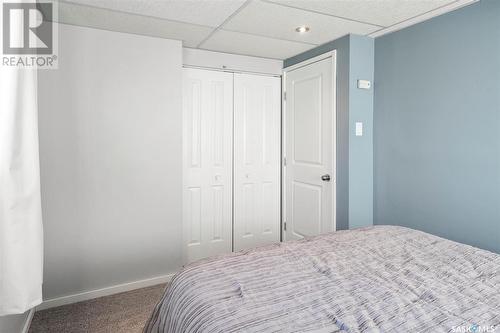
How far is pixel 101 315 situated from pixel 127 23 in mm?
2216

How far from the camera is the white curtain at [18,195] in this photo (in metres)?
1.25

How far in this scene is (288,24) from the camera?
8.07 ft

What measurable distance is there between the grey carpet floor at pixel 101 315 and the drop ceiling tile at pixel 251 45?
7.51ft

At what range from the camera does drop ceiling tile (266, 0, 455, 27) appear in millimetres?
2090

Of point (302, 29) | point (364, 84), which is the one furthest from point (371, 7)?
point (364, 84)

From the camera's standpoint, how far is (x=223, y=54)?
3236 mm

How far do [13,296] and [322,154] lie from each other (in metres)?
2.52

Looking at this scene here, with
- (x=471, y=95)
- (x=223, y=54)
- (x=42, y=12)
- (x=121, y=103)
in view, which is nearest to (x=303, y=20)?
(x=223, y=54)

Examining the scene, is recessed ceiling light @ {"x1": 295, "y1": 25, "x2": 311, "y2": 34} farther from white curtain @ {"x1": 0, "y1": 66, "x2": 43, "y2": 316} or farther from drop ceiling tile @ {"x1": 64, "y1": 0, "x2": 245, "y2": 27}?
white curtain @ {"x1": 0, "y1": 66, "x2": 43, "y2": 316}

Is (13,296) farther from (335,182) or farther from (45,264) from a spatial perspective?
(335,182)

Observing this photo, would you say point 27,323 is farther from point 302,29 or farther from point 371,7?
point 371,7

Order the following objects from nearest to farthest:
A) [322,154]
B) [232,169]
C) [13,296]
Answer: [13,296] → [322,154] → [232,169]

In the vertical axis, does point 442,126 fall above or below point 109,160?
above

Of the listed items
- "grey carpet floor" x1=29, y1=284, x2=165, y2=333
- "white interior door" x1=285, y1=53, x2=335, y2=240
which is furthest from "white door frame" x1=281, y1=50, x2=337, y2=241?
"grey carpet floor" x1=29, y1=284, x2=165, y2=333
